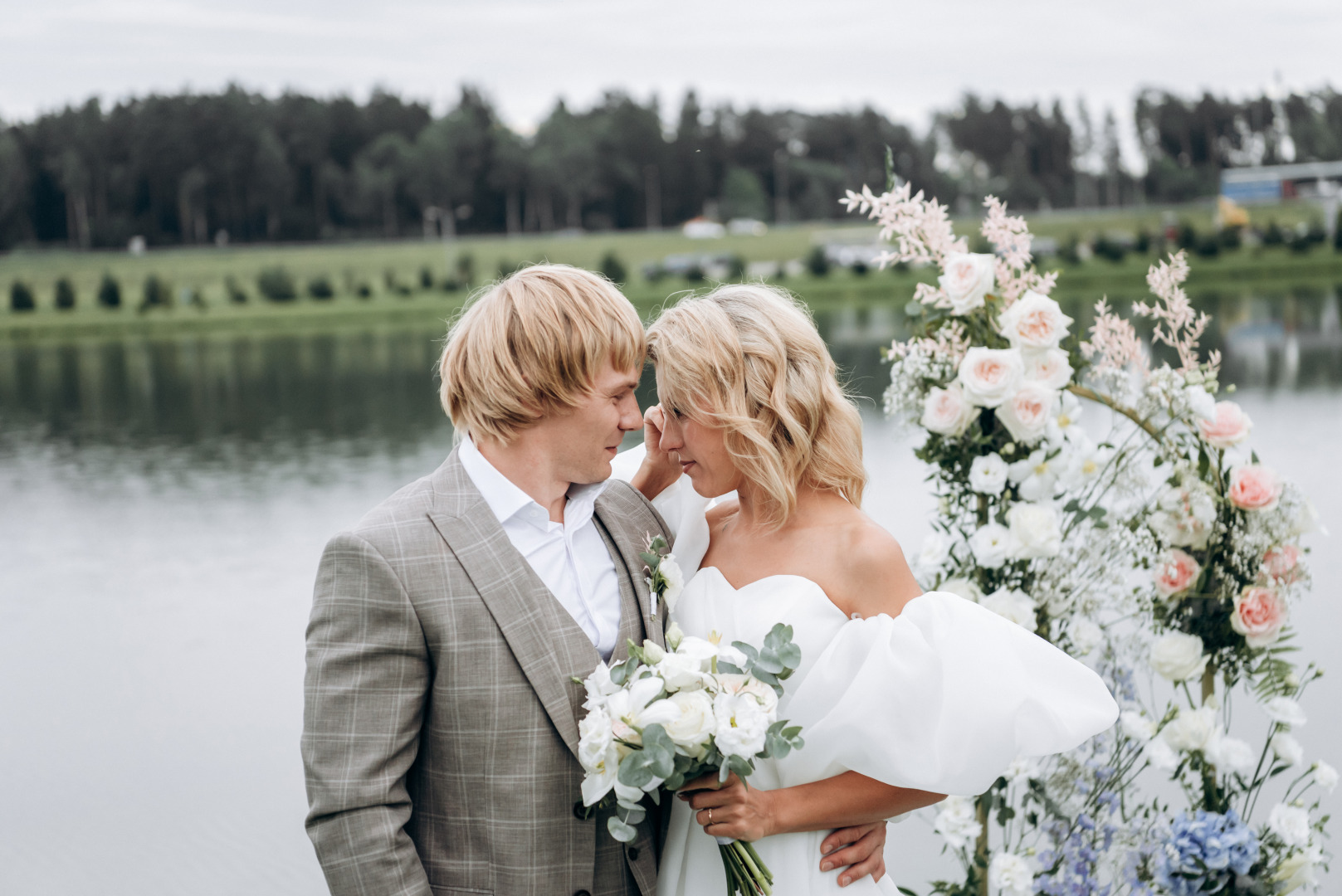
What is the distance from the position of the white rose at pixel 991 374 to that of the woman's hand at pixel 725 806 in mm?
1819

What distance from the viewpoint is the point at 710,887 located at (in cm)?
270

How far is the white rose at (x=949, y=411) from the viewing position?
3.87 m

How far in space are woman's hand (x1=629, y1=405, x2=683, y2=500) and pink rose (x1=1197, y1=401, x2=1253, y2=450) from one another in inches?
76.8

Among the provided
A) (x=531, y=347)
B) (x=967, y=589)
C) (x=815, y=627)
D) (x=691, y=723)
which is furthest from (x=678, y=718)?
(x=967, y=589)

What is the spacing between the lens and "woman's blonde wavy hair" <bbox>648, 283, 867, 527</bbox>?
2.67m

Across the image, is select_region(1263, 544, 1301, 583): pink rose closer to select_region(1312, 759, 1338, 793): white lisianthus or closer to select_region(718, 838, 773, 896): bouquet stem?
select_region(1312, 759, 1338, 793): white lisianthus

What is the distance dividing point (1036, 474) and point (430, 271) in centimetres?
5633

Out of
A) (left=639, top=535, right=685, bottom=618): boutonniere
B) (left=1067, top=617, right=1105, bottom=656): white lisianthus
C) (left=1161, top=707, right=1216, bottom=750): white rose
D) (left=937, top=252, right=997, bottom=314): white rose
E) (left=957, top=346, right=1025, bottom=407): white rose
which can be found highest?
(left=937, top=252, right=997, bottom=314): white rose

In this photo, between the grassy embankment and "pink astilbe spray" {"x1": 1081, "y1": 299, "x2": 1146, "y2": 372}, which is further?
the grassy embankment

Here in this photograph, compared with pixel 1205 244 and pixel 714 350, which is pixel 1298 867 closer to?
pixel 714 350

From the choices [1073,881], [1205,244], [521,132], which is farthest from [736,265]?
[1073,881]

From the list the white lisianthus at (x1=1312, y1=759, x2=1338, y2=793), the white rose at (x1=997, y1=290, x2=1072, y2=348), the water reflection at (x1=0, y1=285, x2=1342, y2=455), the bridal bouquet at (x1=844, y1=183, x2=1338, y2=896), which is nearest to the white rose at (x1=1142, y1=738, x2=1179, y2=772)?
the bridal bouquet at (x1=844, y1=183, x2=1338, y2=896)

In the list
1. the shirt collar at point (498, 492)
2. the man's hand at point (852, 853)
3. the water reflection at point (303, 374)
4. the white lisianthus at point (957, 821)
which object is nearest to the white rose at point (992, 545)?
the white lisianthus at point (957, 821)

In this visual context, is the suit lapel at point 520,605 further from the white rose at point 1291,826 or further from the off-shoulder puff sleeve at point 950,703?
the white rose at point 1291,826
